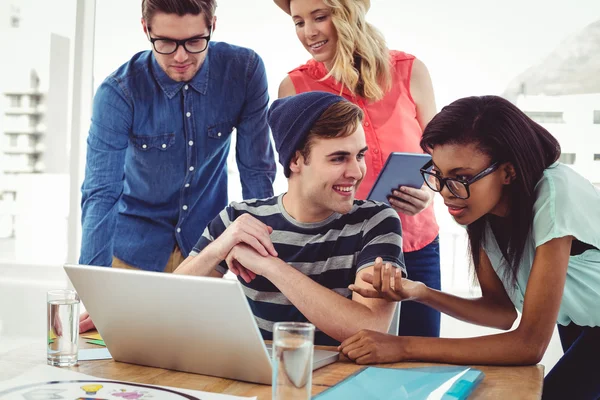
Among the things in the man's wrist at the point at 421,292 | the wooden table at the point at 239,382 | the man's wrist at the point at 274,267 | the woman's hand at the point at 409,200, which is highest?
the woman's hand at the point at 409,200

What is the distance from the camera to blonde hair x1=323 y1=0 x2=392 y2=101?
201 cm

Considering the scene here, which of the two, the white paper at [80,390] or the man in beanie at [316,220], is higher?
the man in beanie at [316,220]

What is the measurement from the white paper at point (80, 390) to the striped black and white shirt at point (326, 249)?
648mm

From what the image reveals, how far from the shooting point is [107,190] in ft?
6.66

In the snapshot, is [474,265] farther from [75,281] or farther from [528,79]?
[528,79]

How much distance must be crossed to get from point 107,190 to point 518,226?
1218mm

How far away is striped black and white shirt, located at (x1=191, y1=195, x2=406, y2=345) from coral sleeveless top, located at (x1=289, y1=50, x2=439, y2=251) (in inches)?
13.7

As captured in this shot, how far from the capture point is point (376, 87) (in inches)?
81.4

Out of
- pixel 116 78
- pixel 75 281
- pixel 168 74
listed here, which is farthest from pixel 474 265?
pixel 116 78

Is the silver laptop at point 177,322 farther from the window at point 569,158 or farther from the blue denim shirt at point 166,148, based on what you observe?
the window at point 569,158

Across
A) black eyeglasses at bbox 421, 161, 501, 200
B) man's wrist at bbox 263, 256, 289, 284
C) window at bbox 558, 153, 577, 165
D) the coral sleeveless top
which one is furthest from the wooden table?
window at bbox 558, 153, 577, 165

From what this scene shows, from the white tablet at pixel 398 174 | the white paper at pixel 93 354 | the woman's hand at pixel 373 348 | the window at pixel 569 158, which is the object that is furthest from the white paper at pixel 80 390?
the window at pixel 569 158

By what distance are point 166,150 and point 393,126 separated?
2.37 ft

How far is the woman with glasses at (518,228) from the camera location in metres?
1.34
